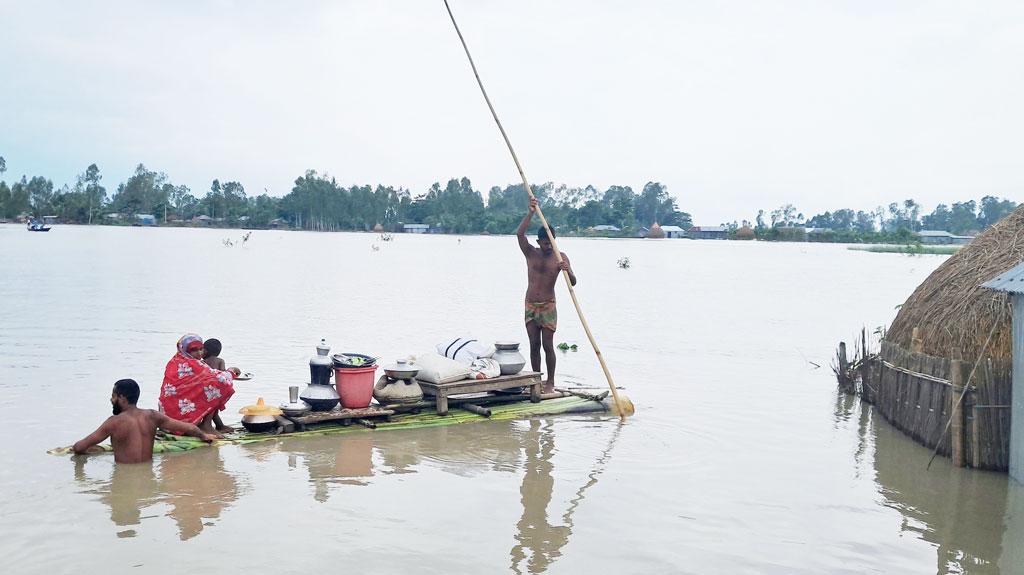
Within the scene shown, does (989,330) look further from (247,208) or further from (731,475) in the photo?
(247,208)

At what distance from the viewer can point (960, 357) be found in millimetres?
6664

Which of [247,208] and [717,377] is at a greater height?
[247,208]

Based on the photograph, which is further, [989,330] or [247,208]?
[247,208]

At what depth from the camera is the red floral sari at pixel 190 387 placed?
6.63m

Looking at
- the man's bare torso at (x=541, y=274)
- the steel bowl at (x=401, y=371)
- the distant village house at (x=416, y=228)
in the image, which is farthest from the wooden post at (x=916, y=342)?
the distant village house at (x=416, y=228)

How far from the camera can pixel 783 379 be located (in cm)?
1224

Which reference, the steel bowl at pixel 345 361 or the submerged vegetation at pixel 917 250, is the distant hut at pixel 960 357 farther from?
the submerged vegetation at pixel 917 250

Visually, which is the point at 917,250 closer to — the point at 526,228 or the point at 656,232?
the point at 656,232

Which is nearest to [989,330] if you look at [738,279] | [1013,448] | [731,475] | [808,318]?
[1013,448]

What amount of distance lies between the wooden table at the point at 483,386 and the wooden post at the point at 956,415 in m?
3.76

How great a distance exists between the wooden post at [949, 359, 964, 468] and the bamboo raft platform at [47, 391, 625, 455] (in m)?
3.26

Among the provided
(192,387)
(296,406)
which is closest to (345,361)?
(296,406)

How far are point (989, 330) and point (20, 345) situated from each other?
13.0 meters

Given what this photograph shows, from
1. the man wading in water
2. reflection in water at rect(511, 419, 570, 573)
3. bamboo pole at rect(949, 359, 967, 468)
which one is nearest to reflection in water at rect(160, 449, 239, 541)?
reflection in water at rect(511, 419, 570, 573)
